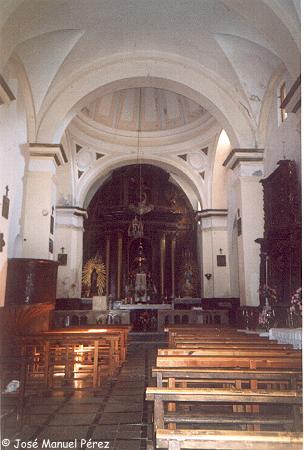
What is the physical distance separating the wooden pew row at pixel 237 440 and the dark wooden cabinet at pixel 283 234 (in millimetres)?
6632

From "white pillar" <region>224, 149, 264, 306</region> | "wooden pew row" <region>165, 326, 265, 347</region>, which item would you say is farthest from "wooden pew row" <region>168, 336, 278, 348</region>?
"white pillar" <region>224, 149, 264, 306</region>

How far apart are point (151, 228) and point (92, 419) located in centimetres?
1593

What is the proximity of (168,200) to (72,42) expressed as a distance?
11561 millimetres

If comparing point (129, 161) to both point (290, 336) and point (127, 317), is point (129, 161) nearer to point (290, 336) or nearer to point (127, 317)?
point (127, 317)

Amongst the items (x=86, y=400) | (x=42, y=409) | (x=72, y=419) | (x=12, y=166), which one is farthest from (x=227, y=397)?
(x=12, y=166)

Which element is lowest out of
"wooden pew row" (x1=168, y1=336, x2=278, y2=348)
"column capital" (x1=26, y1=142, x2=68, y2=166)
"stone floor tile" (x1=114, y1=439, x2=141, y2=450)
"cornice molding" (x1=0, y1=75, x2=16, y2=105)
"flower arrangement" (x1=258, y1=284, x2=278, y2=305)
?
"stone floor tile" (x1=114, y1=439, x2=141, y2=450)

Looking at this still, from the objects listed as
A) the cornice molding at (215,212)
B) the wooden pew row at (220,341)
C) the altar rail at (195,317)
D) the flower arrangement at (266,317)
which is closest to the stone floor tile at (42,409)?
the wooden pew row at (220,341)

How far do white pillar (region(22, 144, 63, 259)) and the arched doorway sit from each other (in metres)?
9.03

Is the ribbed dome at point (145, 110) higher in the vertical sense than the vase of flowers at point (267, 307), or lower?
higher

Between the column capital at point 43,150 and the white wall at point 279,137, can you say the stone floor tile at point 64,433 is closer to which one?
the white wall at point 279,137

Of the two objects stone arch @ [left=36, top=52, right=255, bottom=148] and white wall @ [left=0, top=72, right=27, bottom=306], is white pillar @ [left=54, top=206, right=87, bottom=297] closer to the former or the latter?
white wall @ [left=0, top=72, right=27, bottom=306]

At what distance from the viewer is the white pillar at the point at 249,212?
10.3m

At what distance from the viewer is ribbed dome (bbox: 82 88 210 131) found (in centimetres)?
1628

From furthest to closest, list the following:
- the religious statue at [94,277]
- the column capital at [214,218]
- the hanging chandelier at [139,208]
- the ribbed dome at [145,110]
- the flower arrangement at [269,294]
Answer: the religious statue at [94,277] → the hanging chandelier at [139,208] → the column capital at [214,218] → the ribbed dome at [145,110] → the flower arrangement at [269,294]
